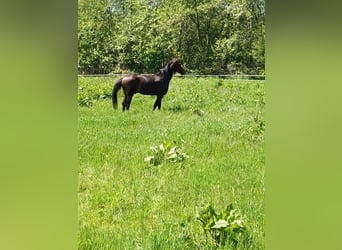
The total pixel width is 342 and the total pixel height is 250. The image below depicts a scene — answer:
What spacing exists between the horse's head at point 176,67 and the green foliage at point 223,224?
78 centimetres

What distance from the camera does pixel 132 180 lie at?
2.70 meters

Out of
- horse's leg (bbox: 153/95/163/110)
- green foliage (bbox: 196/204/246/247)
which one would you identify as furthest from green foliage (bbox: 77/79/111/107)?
green foliage (bbox: 196/204/246/247)

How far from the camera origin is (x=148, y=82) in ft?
9.07

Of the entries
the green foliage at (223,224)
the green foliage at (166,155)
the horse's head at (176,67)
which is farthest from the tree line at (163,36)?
the green foliage at (223,224)

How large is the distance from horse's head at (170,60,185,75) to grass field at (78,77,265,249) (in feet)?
0.19

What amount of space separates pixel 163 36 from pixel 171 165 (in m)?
0.73

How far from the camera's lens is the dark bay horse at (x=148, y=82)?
276 centimetres

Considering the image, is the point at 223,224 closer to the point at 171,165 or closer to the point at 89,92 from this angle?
the point at 171,165

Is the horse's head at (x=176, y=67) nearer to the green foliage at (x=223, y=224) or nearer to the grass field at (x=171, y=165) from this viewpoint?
the grass field at (x=171, y=165)

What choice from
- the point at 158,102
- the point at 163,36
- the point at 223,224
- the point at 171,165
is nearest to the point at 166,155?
the point at 171,165
